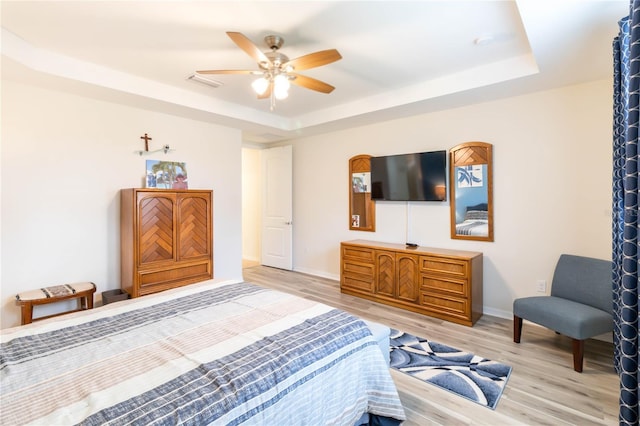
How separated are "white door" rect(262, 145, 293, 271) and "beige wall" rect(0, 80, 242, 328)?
2004mm

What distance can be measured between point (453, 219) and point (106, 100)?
4350 mm

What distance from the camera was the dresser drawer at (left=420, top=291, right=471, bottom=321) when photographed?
132 inches

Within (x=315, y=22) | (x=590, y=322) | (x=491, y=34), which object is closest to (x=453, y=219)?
(x=590, y=322)

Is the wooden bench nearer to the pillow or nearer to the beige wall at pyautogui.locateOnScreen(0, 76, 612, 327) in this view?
the beige wall at pyautogui.locateOnScreen(0, 76, 612, 327)

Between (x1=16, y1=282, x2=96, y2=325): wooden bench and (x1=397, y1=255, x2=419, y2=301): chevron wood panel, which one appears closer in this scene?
(x1=16, y1=282, x2=96, y2=325): wooden bench

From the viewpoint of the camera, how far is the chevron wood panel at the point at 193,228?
11.9ft

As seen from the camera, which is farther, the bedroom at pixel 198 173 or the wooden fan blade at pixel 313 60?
the bedroom at pixel 198 173

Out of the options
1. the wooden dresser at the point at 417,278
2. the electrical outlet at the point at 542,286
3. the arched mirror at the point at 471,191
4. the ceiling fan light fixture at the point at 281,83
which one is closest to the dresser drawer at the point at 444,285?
the wooden dresser at the point at 417,278

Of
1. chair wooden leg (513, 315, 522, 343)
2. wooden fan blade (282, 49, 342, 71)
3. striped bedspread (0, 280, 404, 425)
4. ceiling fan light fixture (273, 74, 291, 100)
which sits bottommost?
chair wooden leg (513, 315, 522, 343)

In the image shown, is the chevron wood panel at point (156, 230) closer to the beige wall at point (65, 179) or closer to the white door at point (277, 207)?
the beige wall at point (65, 179)

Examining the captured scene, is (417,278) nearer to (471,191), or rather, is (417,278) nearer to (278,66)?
(471,191)

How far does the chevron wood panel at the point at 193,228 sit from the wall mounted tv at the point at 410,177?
2386 mm

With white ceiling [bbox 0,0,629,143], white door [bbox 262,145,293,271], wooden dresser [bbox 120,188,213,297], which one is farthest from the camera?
white door [bbox 262,145,293,271]

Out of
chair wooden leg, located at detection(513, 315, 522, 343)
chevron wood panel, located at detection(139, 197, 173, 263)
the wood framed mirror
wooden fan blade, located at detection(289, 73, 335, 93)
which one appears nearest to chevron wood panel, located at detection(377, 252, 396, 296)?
the wood framed mirror
